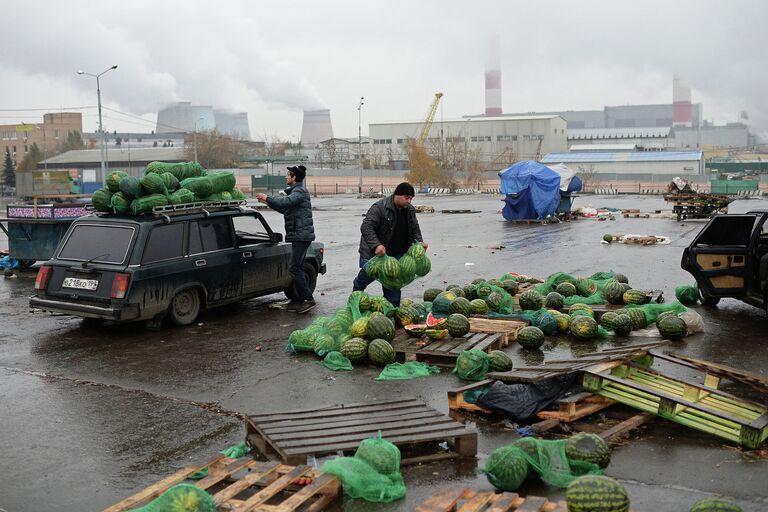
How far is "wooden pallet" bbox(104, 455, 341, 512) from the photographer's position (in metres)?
5.05

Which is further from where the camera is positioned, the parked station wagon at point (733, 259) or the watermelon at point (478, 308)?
the parked station wagon at point (733, 259)

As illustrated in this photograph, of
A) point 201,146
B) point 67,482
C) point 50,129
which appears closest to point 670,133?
point 201,146

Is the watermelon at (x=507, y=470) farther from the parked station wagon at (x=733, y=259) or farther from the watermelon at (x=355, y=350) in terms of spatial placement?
the parked station wagon at (x=733, y=259)

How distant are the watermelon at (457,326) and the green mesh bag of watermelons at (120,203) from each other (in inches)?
192

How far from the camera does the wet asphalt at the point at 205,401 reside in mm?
5613

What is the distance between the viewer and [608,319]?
1027 centimetres

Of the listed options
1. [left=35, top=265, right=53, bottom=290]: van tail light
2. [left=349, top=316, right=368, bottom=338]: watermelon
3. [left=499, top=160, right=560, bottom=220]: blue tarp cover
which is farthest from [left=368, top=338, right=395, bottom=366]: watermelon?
[left=499, top=160, right=560, bottom=220]: blue tarp cover

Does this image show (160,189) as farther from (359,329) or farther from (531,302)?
(531,302)

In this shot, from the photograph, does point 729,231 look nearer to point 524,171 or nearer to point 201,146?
point 524,171

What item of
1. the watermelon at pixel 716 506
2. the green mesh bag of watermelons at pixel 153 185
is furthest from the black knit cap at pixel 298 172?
the watermelon at pixel 716 506

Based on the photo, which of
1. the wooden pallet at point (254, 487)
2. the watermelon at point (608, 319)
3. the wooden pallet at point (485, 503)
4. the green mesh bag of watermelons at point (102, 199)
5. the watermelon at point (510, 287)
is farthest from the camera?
the watermelon at point (510, 287)

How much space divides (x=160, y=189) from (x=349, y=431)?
608 centimetres

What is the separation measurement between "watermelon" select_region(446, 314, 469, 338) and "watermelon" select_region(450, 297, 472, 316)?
108 centimetres

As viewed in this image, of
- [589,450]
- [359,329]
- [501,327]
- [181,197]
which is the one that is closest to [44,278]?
[181,197]
